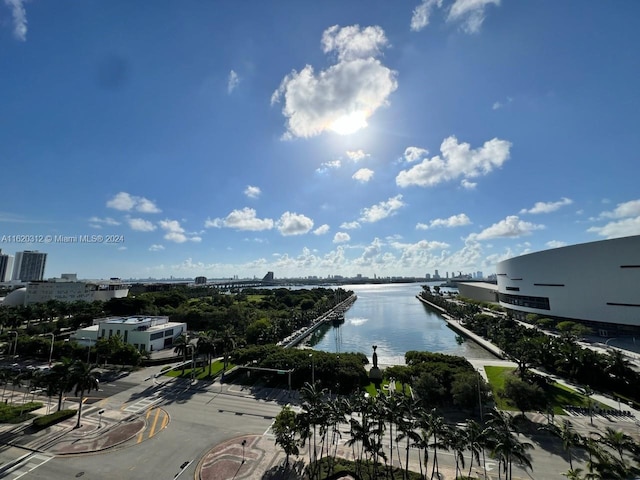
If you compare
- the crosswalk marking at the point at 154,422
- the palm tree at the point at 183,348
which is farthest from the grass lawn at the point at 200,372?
the crosswalk marking at the point at 154,422

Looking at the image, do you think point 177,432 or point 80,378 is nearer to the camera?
point 177,432

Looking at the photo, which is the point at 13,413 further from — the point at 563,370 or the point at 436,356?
the point at 563,370

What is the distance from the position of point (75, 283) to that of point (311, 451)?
178 metres

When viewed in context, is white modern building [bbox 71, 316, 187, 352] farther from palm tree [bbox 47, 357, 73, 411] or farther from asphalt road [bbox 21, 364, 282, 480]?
palm tree [bbox 47, 357, 73, 411]

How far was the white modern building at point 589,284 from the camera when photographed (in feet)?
278

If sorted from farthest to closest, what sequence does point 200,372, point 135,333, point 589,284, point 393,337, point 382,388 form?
1. point 393,337
2. point 589,284
3. point 135,333
4. point 200,372
5. point 382,388

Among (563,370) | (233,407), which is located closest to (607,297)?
(563,370)

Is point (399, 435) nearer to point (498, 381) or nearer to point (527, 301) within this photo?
point (498, 381)

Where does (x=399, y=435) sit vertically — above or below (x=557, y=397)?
above

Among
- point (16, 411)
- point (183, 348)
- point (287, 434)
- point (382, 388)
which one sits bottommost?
point (382, 388)

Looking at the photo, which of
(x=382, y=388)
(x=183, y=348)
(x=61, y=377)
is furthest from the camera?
(x=183, y=348)

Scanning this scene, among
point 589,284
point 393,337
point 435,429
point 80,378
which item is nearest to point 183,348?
point 80,378

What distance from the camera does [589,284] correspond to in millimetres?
94000

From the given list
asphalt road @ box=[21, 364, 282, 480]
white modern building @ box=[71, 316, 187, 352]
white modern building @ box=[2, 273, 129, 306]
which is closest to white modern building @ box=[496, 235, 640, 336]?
asphalt road @ box=[21, 364, 282, 480]
